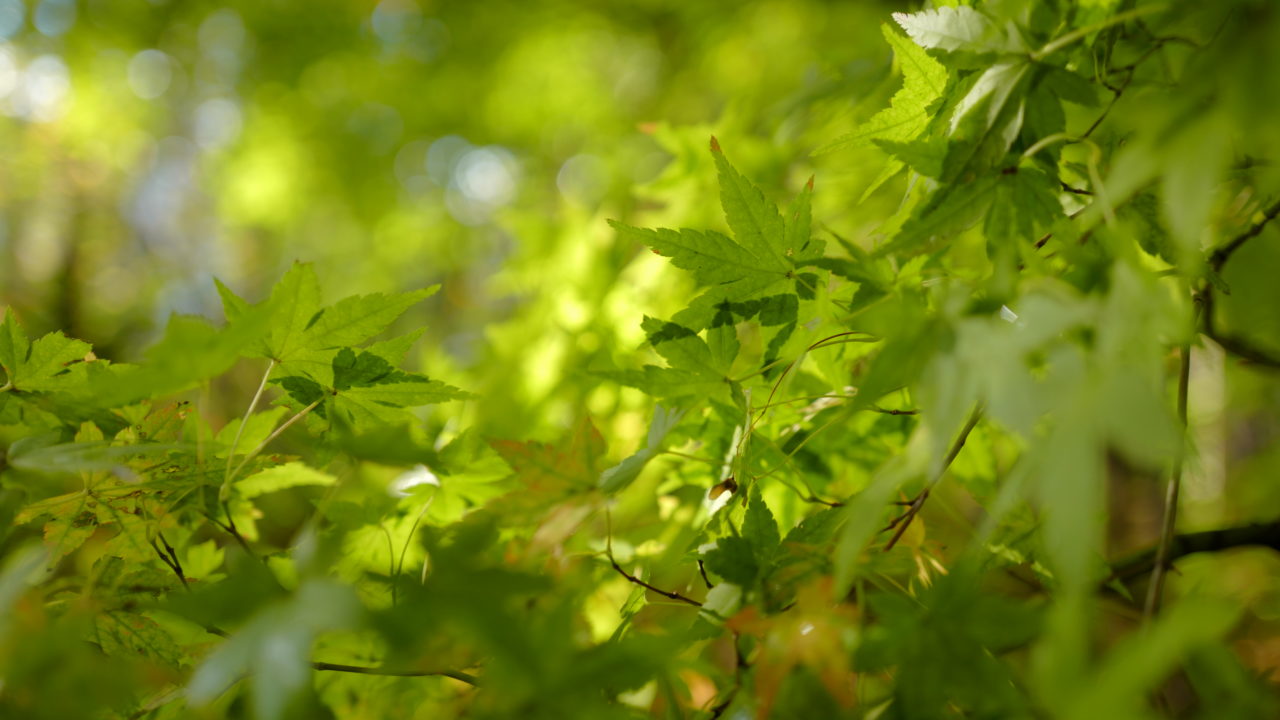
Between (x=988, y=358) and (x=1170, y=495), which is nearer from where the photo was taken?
(x=988, y=358)

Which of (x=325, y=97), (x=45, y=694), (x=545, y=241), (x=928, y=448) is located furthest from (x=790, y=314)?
(x=325, y=97)

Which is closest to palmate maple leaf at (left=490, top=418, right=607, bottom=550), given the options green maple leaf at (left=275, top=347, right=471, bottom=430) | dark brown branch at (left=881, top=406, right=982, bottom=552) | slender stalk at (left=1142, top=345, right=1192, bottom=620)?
green maple leaf at (left=275, top=347, right=471, bottom=430)

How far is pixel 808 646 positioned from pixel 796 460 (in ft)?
1.06

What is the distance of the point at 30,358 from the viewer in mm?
631

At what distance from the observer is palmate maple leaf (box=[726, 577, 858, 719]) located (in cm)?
41

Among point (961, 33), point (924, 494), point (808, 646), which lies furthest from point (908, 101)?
point (808, 646)

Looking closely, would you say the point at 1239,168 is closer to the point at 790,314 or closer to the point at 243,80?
A: the point at 790,314

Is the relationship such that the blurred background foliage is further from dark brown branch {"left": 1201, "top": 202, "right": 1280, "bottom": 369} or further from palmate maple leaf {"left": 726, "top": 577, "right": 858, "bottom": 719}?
palmate maple leaf {"left": 726, "top": 577, "right": 858, "bottom": 719}

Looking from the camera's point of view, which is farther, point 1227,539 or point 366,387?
point 1227,539

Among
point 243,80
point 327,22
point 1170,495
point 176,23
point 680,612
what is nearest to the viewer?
point 1170,495

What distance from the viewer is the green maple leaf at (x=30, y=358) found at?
62cm

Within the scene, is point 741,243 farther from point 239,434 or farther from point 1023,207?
point 239,434

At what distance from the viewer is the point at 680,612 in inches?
27.3

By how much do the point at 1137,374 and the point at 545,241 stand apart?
4.96 ft
